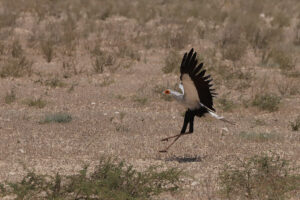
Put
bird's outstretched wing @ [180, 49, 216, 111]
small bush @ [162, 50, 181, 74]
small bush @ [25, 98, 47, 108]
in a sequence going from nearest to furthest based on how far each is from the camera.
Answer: bird's outstretched wing @ [180, 49, 216, 111] → small bush @ [25, 98, 47, 108] → small bush @ [162, 50, 181, 74]

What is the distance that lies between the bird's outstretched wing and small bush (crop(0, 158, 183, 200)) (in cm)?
101

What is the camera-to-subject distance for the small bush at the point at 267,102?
1029cm

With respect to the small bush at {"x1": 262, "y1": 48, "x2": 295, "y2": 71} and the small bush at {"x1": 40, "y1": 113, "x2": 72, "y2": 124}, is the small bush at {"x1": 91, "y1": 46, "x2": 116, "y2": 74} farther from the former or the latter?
the small bush at {"x1": 40, "y1": 113, "x2": 72, "y2": 124}

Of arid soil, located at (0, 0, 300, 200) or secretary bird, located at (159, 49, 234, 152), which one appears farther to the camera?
arid soil, located at (0, 0, 300, 200)

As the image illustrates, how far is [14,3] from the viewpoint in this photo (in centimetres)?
2127

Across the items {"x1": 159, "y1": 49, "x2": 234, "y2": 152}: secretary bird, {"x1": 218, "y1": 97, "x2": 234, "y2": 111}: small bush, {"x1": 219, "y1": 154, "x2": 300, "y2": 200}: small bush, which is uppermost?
{"x1": 159, "y1": 49, "x2": 234, "y2": 152}: secretary bird

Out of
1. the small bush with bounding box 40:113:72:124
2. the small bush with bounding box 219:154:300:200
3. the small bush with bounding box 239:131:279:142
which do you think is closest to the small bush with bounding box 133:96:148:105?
the small bush with bounding box 40:113:72:124

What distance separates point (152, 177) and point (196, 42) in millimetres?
11289

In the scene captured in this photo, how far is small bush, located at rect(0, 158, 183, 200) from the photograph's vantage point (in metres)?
5.40

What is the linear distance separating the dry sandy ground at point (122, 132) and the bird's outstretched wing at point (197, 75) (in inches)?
33.1

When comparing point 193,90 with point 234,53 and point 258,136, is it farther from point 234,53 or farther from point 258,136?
point 234,53

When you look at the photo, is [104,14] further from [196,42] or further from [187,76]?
[187,76]

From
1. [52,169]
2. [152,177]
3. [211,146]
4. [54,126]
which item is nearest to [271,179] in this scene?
[152,177]

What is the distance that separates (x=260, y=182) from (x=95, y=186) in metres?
1.75
